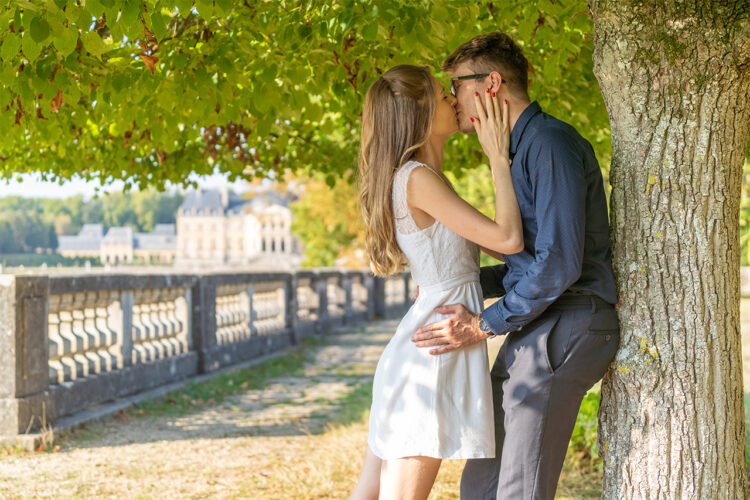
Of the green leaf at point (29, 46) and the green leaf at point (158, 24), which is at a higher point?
the green leaf at point (158, 24)

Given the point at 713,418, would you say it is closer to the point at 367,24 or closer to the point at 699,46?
the point at 699,46

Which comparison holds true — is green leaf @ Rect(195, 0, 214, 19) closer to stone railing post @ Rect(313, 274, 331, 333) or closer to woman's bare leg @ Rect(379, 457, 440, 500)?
woman's bare leg @ Rect(379, 457, 440, 500)

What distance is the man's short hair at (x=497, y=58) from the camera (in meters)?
2.94

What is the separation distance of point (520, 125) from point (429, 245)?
1.90ft

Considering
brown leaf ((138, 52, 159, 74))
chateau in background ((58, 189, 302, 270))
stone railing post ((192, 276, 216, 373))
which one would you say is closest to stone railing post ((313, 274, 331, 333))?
stone railing post ((192, 276, 216, 373))

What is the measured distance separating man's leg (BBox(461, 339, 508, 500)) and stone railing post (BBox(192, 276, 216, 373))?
26.9 ft

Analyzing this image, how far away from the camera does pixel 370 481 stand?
3.08 m

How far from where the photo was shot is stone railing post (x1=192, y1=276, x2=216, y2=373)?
10.7 meters

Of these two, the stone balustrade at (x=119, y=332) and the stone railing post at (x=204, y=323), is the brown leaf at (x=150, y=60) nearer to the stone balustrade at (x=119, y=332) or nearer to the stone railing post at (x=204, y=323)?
the stone balustrade at (x=119, y=332)

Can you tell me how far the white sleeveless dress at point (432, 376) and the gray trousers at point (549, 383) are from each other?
149mm

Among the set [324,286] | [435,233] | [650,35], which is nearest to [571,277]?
[435,233]

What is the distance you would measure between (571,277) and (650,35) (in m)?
0.98

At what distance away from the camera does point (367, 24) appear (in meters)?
3.51

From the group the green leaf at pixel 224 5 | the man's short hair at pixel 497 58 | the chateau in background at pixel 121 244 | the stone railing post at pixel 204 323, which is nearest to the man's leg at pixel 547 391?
the man's short hair at pixel 497 58
